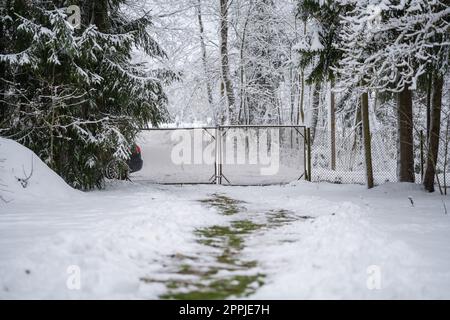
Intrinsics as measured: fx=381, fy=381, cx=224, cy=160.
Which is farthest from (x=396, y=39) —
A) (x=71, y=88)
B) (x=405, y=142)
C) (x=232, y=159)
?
(x=232, y=159)

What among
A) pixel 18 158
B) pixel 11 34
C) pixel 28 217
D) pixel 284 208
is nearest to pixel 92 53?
pixel 11 34

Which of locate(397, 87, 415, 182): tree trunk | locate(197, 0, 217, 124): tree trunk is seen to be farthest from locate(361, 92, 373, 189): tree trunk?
locate(197, 0, 217, 124): tree trunk

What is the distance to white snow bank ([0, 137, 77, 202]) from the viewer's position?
672cm

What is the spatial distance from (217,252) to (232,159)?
14695 millimetres

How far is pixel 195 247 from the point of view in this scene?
429 centimetres

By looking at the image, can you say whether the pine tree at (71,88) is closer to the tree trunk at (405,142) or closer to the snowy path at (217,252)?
the snowy path at (217,252)

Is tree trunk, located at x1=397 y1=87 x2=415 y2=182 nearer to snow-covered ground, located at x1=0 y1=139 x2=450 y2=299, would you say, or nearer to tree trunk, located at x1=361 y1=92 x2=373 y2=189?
tree trunk, located at x1=361 y1=92 x2=373 y2=189

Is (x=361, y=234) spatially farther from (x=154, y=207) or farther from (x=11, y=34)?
(x=11, y=34)

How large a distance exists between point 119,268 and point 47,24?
675cm

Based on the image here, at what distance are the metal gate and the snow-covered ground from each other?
19.2ft

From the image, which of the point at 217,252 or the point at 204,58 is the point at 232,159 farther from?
the point at 217,252

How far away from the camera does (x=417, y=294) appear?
2.78 metres

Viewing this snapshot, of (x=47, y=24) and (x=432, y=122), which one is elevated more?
(x=47, y=24)
